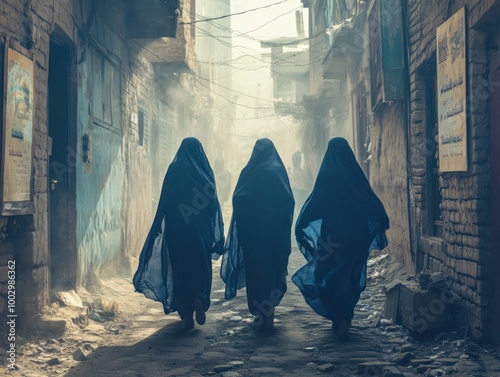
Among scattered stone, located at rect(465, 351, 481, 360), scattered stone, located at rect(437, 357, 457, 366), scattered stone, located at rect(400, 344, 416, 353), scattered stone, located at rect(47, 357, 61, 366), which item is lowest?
scattered stone, located at rect(47, 357, 61, 366)

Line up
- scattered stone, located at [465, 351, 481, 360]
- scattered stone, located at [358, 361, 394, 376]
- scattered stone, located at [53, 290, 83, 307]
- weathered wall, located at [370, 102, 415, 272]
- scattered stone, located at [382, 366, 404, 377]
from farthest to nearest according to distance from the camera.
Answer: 1. weathered wall, located at [370, 102, 415, 272]
2. scattered stone, located at [53, 290, 83, 307]
3. scattered stone, located at [465, 351, 481, 360]
4. scattered stone, located at [358, 361, 394, 376]
5. scattered stone, located at [382, 366, 404, 377]

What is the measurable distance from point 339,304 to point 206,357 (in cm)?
128

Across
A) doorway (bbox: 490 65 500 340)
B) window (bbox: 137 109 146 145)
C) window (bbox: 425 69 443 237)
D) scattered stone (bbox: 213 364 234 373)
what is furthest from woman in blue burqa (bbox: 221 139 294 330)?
window (bbox: 137 109 146 145)

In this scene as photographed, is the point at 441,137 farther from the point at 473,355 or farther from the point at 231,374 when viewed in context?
the point at 231,374

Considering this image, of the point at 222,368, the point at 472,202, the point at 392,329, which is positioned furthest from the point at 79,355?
the point at 472,202

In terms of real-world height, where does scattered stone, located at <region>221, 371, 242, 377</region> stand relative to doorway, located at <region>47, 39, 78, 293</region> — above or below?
below

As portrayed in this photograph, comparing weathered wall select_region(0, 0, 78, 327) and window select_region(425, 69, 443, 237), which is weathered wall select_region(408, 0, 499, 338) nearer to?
window select_region(425, 69, 443, 237)

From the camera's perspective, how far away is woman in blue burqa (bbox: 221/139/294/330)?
593 cm

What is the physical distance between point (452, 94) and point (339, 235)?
152cm

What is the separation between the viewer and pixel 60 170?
6.91 meters

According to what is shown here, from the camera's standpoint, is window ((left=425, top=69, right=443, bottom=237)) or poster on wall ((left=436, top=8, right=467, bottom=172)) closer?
poster on wall ((left=436, top=8, right=467, bottom=172))

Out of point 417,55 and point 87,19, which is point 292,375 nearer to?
point 417,55

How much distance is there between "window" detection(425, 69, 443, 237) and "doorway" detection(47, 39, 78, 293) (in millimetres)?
3762

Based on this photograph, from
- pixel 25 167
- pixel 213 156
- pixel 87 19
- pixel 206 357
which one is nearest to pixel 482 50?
pixel 206 357
